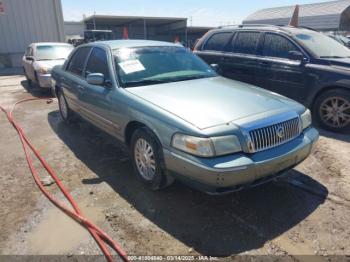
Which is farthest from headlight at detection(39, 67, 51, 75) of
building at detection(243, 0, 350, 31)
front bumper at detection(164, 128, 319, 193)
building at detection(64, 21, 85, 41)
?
building at detection(64, 21, 85, 41)

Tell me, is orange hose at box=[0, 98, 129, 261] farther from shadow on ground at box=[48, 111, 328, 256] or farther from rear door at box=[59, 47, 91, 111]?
rear door at box=[59, 47, 91, 111]

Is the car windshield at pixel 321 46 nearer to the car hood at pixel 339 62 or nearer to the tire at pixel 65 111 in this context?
the car hood at pixel 339 62

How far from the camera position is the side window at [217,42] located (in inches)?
279

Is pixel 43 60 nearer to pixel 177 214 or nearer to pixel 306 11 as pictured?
pixel 177 214

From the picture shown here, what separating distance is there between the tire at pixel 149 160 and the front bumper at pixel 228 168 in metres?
0.24

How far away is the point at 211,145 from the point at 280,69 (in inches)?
156

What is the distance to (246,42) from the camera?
668cm

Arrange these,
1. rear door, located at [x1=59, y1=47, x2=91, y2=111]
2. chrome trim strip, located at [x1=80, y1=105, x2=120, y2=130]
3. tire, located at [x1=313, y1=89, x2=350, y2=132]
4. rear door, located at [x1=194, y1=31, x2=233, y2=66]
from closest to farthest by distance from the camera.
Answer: chrome trim strip, located at [x1=80, y1=105, x2=120, y2=130] → rear door, located at [x1=59, y1=47, x2=91, y2=111] → tire, located at [x1=313, y1=89, x2=350, y2=132] → rear door, located at [x1=194, y1=31, x2=233, y2=66]

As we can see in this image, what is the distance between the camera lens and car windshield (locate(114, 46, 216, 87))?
12.8ft

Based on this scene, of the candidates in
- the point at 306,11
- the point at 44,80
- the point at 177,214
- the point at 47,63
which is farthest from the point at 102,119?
the point at 306,11

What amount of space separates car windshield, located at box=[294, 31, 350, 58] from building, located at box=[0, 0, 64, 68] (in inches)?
615

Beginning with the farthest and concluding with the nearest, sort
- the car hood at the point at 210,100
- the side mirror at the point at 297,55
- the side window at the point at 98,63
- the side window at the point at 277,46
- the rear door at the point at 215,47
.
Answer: the rear door at the point at 215,47 < the side window at the point at 277,46 < the side mirror at the point at 297,55 < the side window at the point at 98,63 < the car hood at the point at 210,100

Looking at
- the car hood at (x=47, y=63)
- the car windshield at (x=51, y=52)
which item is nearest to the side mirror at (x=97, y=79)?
the car hood at (x=47, y=63)

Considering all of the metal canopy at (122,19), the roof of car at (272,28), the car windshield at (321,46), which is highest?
the metal canopy at (122,19)
